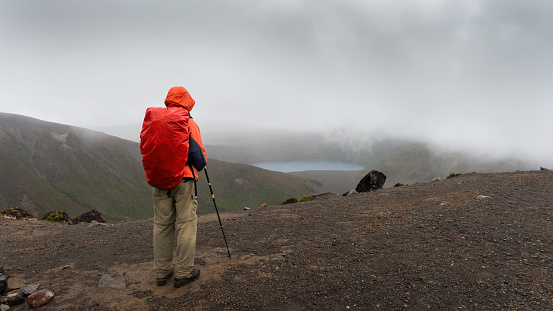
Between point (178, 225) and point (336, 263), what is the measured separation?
314 cm

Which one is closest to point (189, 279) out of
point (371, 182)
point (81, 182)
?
point (371, 182)

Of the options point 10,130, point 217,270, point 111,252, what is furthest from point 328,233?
point 10,130

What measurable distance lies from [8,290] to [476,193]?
1431cm

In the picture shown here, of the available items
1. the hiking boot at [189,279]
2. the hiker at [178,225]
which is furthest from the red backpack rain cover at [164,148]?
the hiking boot at [189,279]

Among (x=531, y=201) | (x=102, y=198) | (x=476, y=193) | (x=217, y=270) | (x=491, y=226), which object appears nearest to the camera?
(x=217, y=270)

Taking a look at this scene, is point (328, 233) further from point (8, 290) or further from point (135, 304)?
point (8, 290)

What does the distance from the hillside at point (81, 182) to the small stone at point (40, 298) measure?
12484 centimetres

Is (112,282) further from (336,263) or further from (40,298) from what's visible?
(336,263)

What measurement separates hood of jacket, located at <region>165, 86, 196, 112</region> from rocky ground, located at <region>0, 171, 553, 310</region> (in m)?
3.29

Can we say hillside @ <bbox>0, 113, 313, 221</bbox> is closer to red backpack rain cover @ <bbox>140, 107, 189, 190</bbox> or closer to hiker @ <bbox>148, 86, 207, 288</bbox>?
hiker @ <bbox>148, 86, 207, 288</bbox>

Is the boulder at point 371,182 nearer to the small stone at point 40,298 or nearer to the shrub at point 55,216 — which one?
the small stone at point 40,298

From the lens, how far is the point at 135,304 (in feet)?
15.9

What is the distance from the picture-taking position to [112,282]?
564 centimetres

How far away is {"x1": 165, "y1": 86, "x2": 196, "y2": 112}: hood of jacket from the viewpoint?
Answer: 19.0ft
